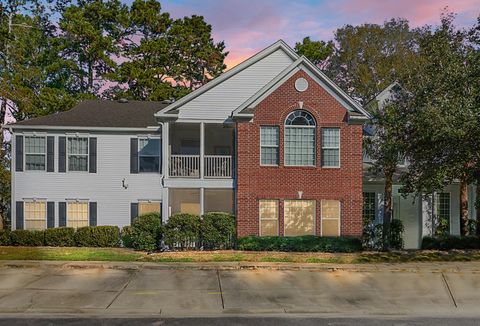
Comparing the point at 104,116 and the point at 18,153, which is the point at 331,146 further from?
the point at 18,153

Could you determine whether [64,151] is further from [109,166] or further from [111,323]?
[111,323]

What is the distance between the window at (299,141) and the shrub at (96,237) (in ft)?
27.3

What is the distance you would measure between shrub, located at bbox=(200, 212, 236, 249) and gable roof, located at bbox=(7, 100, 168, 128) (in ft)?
24.2

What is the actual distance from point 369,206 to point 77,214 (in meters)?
13.8

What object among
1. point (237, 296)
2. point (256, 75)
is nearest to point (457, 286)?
point (237, 296)

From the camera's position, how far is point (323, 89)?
2194 cm

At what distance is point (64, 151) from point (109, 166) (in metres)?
2.21

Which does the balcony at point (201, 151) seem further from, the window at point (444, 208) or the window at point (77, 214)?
the window at point (444, 208)

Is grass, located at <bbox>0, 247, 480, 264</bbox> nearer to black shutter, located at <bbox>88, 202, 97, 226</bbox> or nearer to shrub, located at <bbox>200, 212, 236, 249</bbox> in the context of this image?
shrub, located at <bbox>200, 212, 236, 249</bbox>

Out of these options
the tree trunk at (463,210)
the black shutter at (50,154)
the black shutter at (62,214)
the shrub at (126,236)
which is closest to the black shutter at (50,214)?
the black shutter at (62,214)

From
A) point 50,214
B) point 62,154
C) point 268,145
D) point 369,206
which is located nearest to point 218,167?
point 268,145

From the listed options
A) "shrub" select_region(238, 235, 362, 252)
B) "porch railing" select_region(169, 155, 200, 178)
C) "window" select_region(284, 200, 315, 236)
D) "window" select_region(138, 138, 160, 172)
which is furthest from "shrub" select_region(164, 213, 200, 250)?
"window" select_region(138, 138, 160, 172)

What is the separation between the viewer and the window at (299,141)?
21.8m

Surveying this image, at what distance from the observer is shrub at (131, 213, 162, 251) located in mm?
19984
